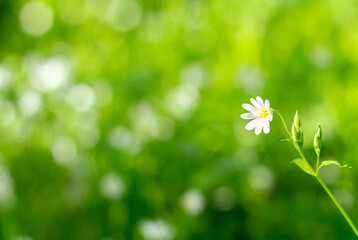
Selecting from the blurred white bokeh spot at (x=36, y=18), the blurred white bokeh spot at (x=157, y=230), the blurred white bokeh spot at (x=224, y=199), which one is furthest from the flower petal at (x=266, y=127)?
the blurred white bokeh spot at (x=36, y=18)

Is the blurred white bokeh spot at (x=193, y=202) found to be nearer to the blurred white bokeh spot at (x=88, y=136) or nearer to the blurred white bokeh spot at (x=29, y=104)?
the blurred white bokeh spot at (x=88, y=136)

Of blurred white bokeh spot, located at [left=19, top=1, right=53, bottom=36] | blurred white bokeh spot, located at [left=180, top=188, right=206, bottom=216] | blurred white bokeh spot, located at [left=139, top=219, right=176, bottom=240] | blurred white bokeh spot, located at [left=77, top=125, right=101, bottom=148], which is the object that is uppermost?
blurred white bokeh spot, located at [left=19, top=1, right=53, bottom=36]

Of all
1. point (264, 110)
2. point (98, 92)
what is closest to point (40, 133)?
point (98, 92)

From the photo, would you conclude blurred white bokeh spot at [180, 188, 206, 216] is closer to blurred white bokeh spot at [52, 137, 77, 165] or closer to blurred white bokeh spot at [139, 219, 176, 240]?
blurred white bokeh spot at [139, 219, 176, 240]

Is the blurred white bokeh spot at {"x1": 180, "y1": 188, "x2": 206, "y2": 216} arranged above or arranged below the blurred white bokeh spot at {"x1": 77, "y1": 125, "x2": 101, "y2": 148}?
below

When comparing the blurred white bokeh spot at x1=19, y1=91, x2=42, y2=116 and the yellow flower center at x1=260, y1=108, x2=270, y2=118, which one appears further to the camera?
the blurred white bokeh spot at x1=19, y1=91, x2=42, y2=116

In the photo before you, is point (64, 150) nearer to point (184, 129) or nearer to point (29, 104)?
point (29, 104)

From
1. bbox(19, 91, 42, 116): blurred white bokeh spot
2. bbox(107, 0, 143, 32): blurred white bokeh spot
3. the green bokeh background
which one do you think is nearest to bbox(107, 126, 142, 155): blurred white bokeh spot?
the green bokeh background
